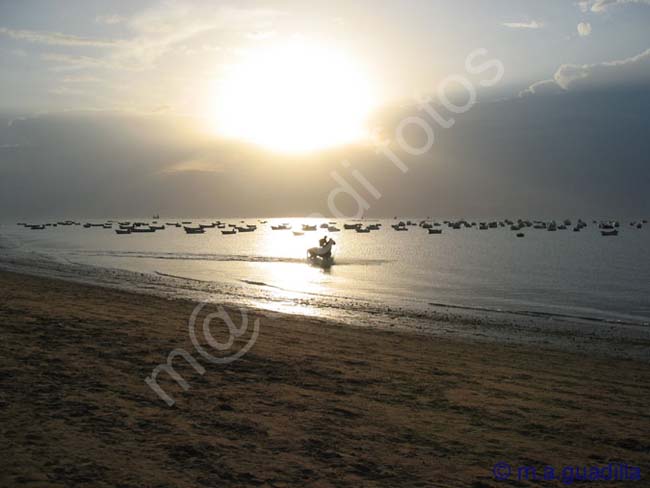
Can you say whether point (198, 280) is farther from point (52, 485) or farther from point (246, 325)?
point (52, 485)

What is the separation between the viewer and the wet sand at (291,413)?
18.0 ft

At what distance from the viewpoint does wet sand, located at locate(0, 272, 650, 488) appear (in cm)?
549

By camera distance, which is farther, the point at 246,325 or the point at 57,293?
the point at 57,293

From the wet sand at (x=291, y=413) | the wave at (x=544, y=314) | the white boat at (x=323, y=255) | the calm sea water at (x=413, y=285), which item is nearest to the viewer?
the wet sand at (x=291, y=413)

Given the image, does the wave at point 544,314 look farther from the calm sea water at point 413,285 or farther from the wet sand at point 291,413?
the wet sand at point 291,413

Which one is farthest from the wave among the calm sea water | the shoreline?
the calm sea water

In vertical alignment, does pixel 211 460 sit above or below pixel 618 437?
below

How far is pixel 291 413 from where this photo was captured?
291 inches

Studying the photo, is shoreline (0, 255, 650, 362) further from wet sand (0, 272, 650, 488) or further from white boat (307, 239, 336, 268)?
white boat (307, 239, 336, 268)

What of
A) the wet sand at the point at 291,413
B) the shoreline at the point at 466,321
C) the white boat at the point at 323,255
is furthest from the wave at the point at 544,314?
the white boat at the point at 323,255

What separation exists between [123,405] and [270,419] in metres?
1.94

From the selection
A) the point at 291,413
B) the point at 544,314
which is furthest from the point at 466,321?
the point at 291,413

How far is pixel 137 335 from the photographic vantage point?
12.0 metres

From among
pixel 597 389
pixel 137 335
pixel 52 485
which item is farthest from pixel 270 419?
pixel 597 389
